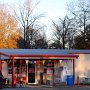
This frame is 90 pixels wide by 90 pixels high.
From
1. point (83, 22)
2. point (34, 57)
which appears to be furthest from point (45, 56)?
point (83, 22)

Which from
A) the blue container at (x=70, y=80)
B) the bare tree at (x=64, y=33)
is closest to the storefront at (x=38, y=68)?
the blue container at (x=70, y=80)

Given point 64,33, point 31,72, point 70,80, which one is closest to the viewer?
point 70,80

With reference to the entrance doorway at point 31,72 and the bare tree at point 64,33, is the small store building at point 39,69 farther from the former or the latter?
the bare tree at point 64,33

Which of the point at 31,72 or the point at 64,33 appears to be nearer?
the point at 31,72

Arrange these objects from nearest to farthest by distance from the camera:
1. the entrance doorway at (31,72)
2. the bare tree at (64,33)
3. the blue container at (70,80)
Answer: the blue container at (70,80), the entrance doorway at (31,72), the bare tree at (64,33)

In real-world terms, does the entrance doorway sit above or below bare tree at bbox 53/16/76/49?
below

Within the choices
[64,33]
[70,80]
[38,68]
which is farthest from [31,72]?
[64,33]

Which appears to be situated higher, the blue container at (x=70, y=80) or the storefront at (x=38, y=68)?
the storefront at (x=38, y=68)

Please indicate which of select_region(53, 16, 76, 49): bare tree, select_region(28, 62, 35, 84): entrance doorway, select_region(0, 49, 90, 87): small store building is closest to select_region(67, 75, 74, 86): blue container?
select_region(0, 49, 90, 87): small store building

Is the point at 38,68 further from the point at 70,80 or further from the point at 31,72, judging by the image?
the point at 70,80

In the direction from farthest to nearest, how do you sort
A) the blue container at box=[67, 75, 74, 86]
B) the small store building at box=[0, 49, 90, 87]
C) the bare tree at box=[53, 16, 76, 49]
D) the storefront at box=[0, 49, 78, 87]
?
the bare tree at box=[53, 16, 76, 49] < the small store building at box=[0, 49, 90, 87] < the storefront at box=[0, 49, 78, 87] < the blue container at box=[67, 75, 74, 86]

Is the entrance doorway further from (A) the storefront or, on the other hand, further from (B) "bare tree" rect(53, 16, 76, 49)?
(B) "bare tree" rect(53, 16, 76, 49)

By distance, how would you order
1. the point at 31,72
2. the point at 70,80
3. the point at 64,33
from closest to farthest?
the point at 70,80 → the point at 31,72 → the point at 64,33

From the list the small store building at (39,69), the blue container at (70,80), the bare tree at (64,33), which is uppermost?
the bare tree at (64,33)
